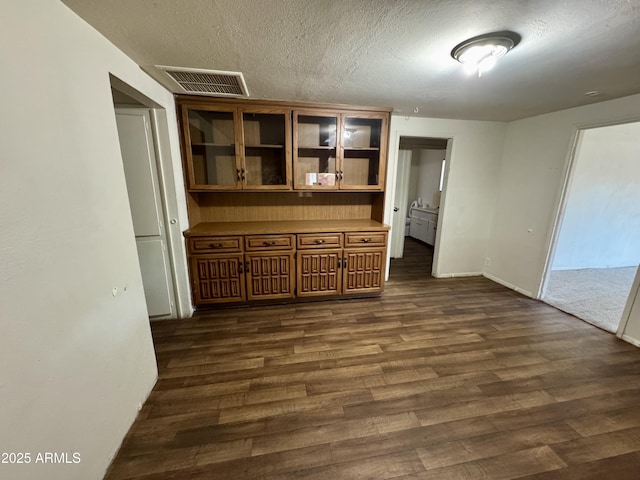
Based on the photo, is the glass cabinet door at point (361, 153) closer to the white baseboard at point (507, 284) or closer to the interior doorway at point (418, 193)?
the interior doorway at point (418, 193)

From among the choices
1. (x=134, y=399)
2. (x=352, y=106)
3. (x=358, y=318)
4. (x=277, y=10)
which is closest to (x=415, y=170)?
(x=352, y=106)

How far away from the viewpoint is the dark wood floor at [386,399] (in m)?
1.37

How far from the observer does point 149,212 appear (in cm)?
246

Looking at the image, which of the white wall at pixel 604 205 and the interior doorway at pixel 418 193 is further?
the interior doorway at pixel 418 193

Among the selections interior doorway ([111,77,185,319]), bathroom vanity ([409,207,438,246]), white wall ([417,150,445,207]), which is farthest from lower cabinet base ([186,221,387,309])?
white wall ([417,150,445,207])

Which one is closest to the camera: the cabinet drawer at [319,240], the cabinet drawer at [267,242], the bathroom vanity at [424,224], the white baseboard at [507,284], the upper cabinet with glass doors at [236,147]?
the upper cabinet with glass doors at [236,147]

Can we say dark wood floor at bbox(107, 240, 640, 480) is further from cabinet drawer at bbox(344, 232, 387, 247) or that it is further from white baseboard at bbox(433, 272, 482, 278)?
white baseboard at bbox(433, 272, 482, 278)

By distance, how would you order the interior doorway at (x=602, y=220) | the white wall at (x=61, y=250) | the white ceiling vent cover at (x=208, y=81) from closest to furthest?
the white wall at (x=61, y=250)
the white ceiling vent cover at (x=208, y=81)
the interior doorway at (x=602, y=220)

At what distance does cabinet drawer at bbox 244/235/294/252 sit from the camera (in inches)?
110

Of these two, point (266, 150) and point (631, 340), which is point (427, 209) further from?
point (266, 150)

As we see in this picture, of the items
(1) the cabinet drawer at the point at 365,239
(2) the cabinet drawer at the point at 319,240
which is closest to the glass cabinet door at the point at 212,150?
(2) the cabinet drawer at the point at 319,240

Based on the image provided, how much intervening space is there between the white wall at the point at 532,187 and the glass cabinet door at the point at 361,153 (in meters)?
2.00

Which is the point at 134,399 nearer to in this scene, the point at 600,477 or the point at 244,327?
the point at 244,327

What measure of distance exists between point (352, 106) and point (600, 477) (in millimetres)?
3388
